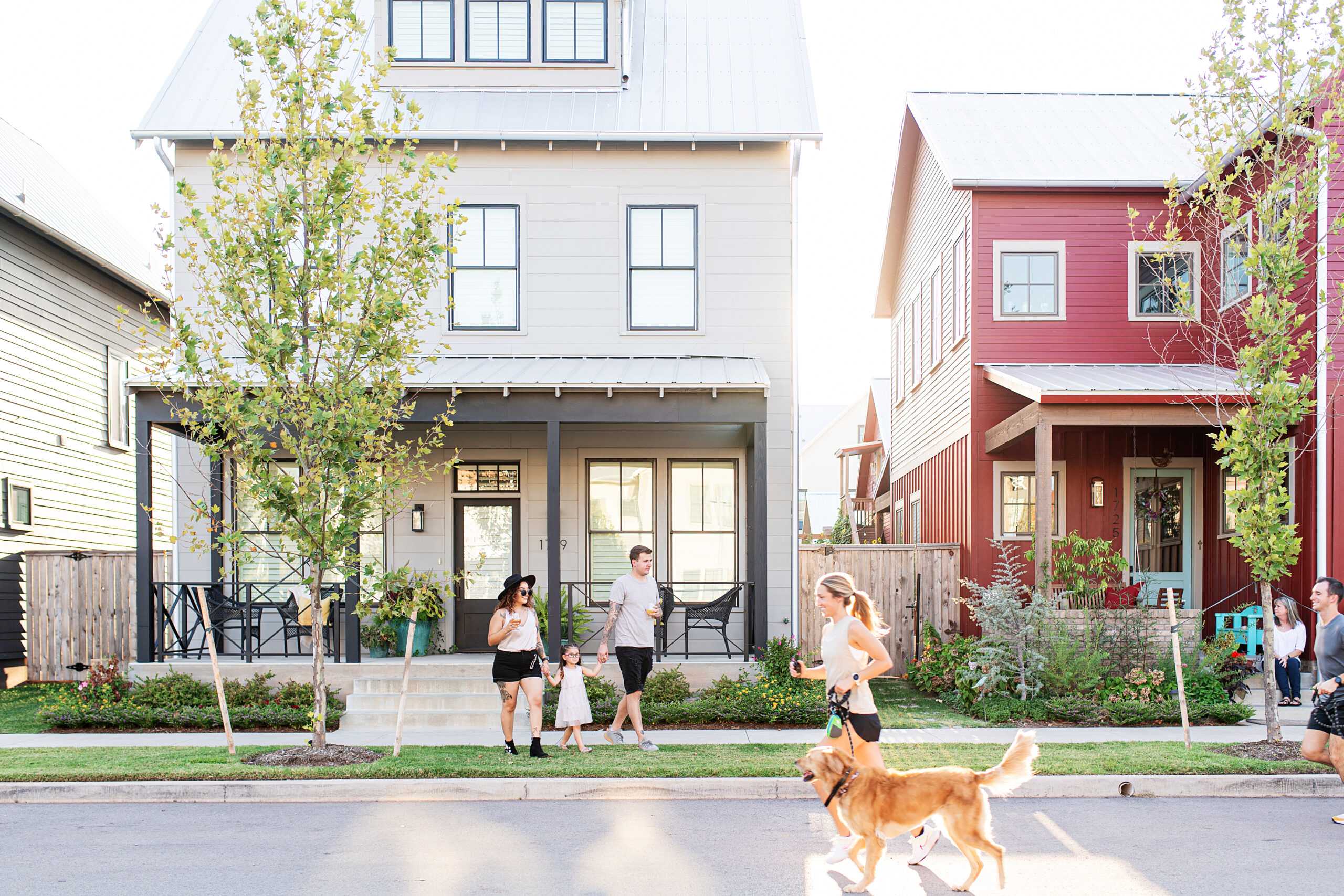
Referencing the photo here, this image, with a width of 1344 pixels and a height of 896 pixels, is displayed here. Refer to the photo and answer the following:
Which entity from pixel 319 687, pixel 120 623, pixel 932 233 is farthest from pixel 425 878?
pixel 932 233

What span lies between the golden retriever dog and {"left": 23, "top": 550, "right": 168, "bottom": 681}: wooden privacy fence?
1248 centimetres

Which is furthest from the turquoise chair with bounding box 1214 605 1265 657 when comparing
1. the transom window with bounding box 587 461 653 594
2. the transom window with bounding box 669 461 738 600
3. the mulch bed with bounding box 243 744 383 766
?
the mulch bed with bounding box 243 744 383 766

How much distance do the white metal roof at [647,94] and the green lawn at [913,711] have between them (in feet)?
22.5

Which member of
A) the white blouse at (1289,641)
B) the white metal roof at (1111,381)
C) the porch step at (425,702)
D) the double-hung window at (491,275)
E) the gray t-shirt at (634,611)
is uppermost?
the double-hung window at (491,275)

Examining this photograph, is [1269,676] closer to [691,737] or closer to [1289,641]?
[1289,641]

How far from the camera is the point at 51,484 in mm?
17719

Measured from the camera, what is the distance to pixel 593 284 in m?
14.5

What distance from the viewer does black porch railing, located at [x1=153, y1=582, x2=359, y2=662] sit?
1293cm

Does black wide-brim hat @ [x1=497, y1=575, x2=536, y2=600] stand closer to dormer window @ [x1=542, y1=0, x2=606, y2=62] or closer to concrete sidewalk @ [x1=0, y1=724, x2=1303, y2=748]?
concrete sidewalk @ [x1=0, y1=724, x2=1303, y2=748]

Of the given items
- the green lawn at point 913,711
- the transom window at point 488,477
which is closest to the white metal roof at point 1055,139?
the green lawn at point 913,711

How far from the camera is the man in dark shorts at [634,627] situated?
10.3 metres

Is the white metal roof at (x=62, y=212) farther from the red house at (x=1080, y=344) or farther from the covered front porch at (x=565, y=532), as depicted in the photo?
the red house at (x=1080, y=344)

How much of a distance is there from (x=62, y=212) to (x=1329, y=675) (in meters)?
19.1

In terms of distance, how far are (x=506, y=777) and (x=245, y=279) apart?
14.6 ft
